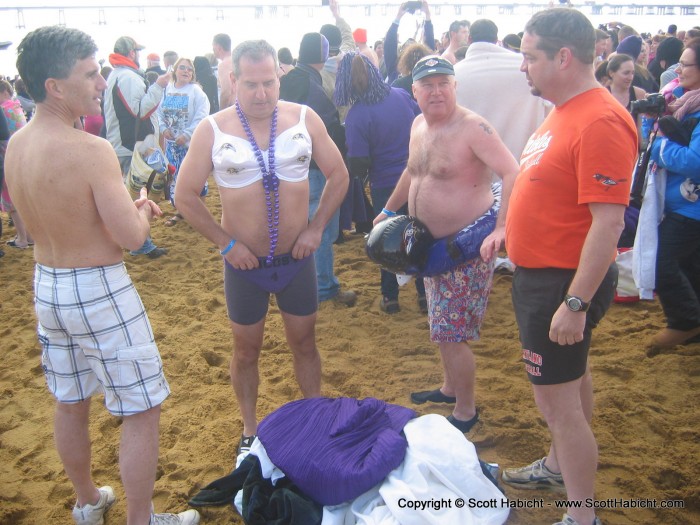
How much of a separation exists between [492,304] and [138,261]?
4.06 meters

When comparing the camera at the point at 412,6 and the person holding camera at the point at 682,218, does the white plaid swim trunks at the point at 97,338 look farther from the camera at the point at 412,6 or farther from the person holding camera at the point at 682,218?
the camera at the point at 412,6

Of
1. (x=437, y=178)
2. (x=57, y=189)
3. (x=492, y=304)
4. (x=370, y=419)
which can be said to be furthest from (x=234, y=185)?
(x=492, y=304)

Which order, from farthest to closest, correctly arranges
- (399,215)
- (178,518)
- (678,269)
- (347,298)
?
1. (347,298)
2. (678,269)
3. (399,215)
4. (178,518)

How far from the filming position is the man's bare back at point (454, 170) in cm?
297

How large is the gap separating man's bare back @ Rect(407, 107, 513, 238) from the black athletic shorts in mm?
830

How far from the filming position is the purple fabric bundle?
8.02ft

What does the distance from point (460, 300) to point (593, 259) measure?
3.85 ft

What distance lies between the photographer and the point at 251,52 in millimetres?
2795

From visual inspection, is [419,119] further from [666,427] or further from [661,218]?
[666,427]

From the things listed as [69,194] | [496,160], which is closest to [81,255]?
[69,194]

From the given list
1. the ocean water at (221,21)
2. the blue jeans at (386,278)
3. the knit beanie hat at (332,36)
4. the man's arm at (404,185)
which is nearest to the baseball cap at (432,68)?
the man's arm at (404,185)

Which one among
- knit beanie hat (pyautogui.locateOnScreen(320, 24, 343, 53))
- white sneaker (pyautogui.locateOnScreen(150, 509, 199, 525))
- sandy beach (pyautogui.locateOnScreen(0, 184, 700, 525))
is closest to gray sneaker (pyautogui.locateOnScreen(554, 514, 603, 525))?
sandy beach (pyautogui.locateOnScreen(0, 184, 700, 525))

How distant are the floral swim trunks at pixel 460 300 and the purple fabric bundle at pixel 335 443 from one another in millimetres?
572

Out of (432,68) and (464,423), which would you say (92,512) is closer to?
(464,423)
